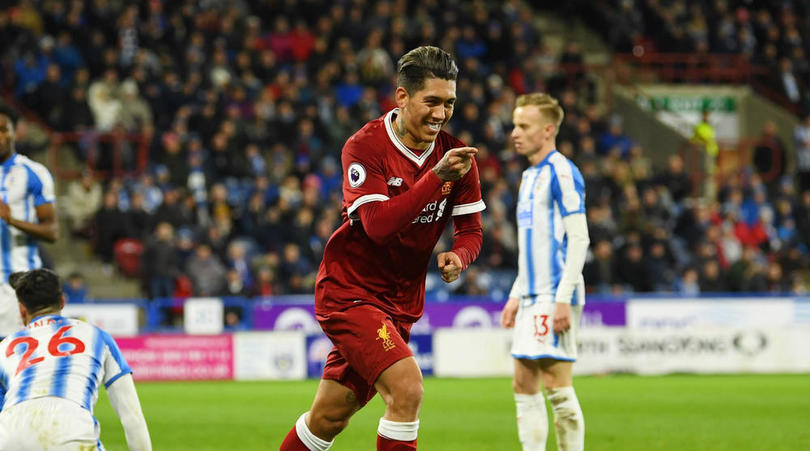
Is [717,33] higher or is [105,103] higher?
[717,33]

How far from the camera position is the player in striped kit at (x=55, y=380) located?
472cm

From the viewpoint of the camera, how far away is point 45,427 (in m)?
4.71

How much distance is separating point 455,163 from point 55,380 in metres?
1.88

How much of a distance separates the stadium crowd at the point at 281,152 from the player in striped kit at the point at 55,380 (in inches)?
499

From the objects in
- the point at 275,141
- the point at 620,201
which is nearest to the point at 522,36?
the point at 620,201

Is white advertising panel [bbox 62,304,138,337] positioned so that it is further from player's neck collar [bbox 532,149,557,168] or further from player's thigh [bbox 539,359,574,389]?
player's thigh [bbox 539,359,574,389]

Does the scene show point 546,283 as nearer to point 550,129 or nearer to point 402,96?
point 550,129

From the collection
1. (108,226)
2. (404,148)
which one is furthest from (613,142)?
(404,148)

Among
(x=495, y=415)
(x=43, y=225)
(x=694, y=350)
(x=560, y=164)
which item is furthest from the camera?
(x=694, y=350)

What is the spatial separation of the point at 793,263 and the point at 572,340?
1620cm

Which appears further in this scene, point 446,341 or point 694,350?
point 694,350

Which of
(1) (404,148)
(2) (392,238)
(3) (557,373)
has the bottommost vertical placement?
(3) (557,373)

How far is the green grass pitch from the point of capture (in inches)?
360

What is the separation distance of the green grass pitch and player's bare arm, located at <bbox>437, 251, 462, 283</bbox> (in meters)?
4.13
